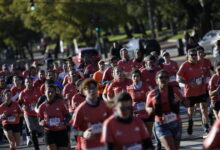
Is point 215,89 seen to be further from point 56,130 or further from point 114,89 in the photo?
point 56,130

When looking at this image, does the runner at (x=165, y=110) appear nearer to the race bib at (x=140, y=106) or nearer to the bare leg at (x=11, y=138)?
the race bib at (x=140, y=106)

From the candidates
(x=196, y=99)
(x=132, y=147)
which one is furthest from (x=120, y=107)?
(x=196, y=99)

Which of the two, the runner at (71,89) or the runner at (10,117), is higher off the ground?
the runner at (71,89)

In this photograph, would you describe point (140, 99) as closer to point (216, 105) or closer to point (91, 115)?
point (216, 105)

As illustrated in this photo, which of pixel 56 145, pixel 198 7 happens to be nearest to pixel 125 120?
pixel 56 145

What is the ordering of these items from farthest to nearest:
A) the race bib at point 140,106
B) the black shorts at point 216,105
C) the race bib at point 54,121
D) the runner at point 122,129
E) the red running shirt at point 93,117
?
the black shorts at point 216,105
the race bib at point 140,106
the race bib at point 54,121
the red running shirt at point 93,117
the runner at point 122,129

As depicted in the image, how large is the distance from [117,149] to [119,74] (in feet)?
14.5

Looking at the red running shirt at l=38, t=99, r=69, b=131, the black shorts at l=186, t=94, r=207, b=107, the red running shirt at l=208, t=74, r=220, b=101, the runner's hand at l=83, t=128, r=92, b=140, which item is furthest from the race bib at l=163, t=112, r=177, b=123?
the black shorts at l=186, t=94, r=207, b=107

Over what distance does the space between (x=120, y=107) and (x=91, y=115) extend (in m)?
1.52

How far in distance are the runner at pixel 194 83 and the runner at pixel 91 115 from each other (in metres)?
4.94

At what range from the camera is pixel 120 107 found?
20.7ft

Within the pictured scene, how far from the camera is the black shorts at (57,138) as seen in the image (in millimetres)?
9547

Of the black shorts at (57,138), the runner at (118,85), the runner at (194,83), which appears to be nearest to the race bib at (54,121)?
the black shorts at (57,138)

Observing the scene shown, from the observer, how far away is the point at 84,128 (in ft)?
26.0
